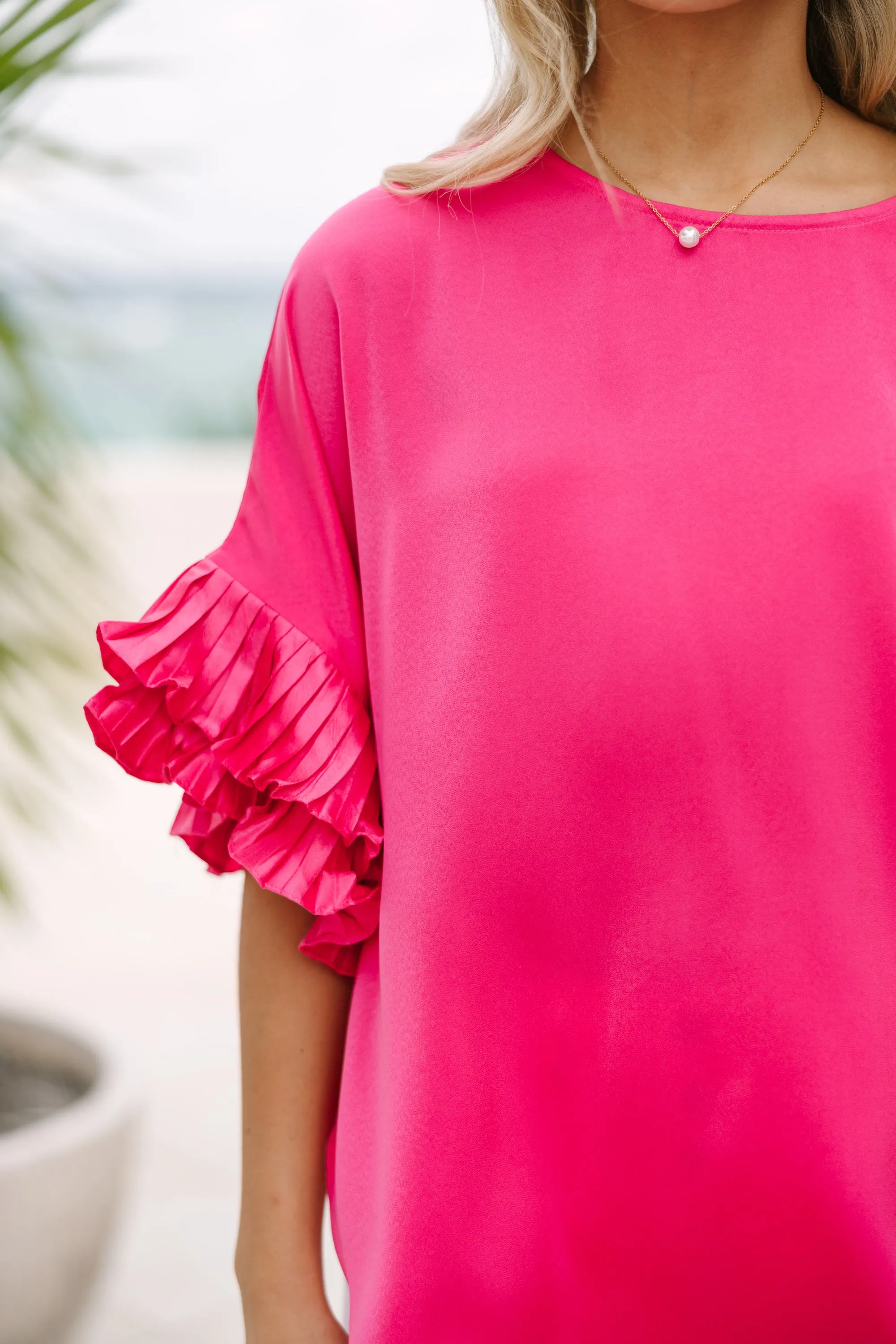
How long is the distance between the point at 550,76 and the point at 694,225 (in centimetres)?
13

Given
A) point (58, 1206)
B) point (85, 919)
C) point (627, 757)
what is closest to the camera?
point (627, 757)

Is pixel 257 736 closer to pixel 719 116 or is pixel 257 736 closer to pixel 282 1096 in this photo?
pixel 282 1096

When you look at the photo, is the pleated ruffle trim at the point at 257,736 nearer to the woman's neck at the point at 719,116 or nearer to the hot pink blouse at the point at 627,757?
the hot pink blouse at the point at 627,757

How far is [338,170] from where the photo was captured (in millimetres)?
20797

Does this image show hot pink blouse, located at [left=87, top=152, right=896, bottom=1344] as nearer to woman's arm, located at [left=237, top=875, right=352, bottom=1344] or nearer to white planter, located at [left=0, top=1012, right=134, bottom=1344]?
woman's arm, located at [left=237, top=875, right=352, bottom=1344]

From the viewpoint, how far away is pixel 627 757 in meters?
0.59

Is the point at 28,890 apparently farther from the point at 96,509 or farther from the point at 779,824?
the point at 779,824

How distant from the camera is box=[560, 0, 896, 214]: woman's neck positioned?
637 millimetres

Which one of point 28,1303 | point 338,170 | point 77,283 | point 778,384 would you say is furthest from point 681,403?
point 338,170

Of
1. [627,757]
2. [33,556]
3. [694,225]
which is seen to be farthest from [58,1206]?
[694,225]

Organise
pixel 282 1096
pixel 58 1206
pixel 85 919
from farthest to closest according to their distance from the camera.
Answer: pixel 85 919 < pixel 58 1206 < pixel 282 1096

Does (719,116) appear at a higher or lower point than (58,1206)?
higher

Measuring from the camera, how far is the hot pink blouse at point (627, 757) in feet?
1.93

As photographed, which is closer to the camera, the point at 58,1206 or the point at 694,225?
the point at 694,225
